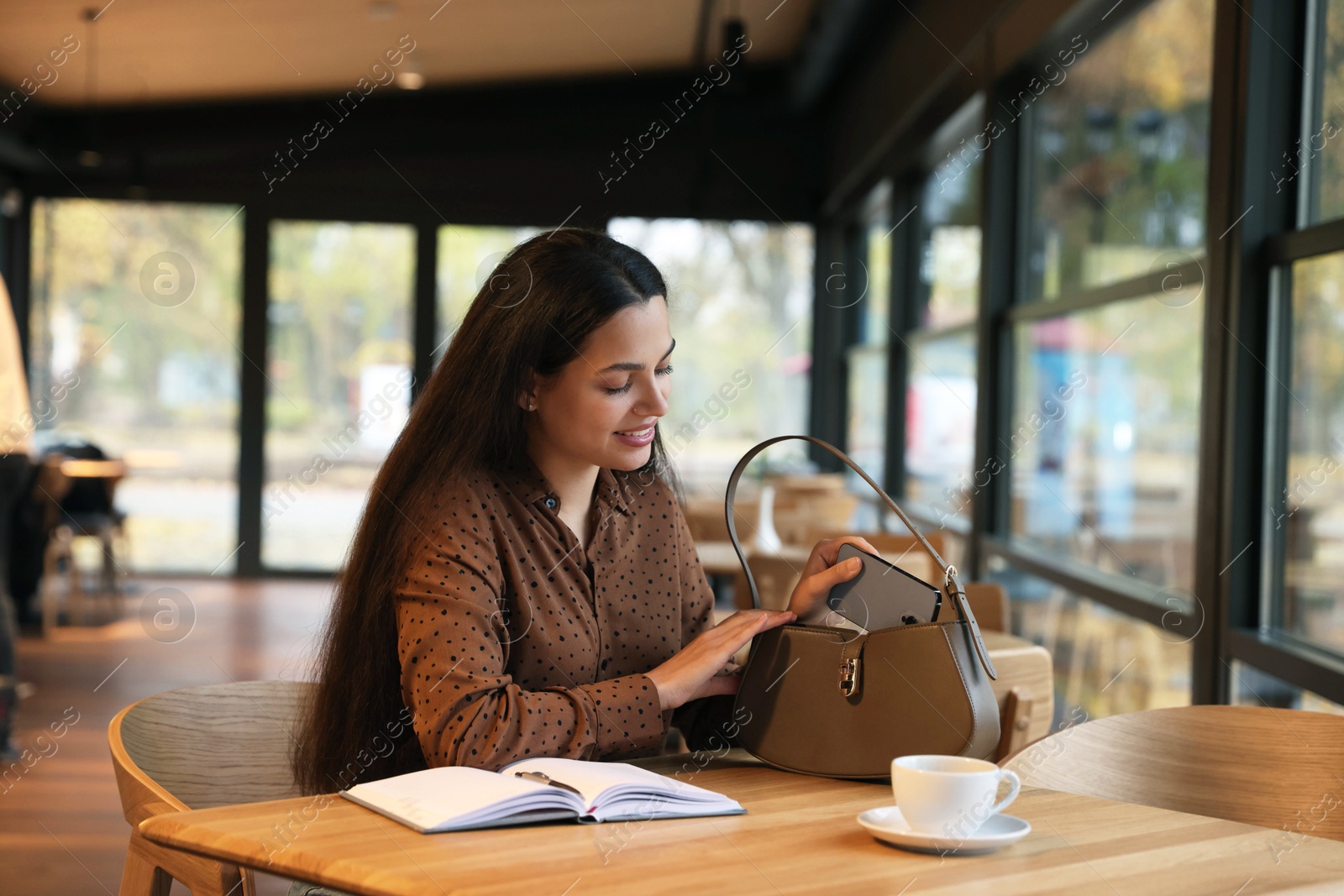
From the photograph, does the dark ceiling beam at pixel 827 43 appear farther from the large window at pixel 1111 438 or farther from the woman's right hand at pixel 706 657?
the woman's right hand at pixel 706 657

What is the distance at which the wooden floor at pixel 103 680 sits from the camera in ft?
9.61

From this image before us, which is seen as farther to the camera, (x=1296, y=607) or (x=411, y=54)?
(x=411, y=54)

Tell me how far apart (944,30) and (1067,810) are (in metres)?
4.78

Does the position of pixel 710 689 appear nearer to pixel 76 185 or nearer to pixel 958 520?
pixel 958 520

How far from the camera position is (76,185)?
8.63 metres

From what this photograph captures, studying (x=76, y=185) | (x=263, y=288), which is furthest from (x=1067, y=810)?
(x=76, y=185)

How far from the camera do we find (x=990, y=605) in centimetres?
284

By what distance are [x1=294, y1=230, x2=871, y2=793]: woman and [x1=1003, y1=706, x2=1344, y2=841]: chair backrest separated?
40 cm

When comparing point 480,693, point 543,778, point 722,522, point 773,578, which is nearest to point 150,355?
point 722,522

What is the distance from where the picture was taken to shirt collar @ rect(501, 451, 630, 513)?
4.99 ft

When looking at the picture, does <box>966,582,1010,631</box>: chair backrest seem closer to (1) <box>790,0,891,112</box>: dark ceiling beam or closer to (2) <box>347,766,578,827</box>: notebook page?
(2) <box>347,766,578,827</box>: notebook page

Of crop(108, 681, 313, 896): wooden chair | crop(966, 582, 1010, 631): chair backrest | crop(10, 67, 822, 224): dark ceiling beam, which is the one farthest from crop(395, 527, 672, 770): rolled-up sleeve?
crop(10, 67, 822, 224): dark ceiling beam

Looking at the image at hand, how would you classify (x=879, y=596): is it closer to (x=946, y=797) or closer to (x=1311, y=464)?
(x=946, y=797)

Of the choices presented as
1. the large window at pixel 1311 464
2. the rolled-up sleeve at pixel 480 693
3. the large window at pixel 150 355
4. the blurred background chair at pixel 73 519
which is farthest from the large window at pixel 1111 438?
the large window at pixel 150 355
